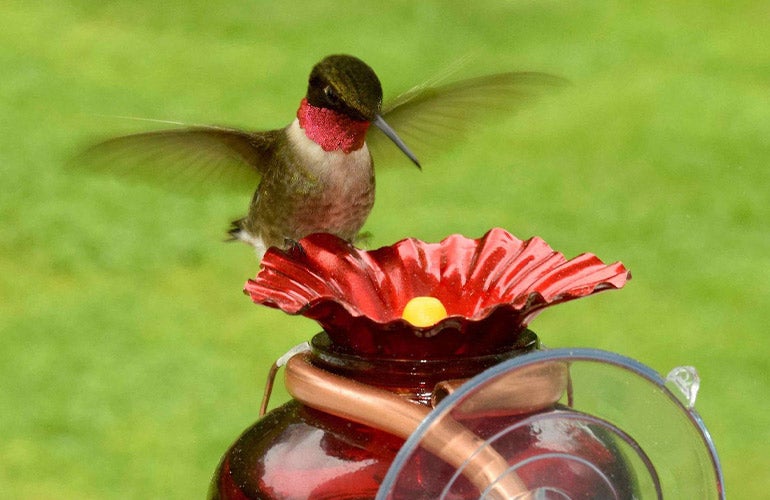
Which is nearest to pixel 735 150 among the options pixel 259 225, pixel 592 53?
pixel 592 53

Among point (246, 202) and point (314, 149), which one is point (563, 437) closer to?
point (314, 149)

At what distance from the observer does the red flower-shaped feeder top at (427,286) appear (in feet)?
4.67

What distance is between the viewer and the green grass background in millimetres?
4145

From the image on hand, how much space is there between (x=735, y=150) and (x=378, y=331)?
186 inches

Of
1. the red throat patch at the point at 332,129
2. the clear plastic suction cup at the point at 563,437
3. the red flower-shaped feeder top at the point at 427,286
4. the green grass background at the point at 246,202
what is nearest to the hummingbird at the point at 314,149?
the red throat patch at the point at 332,129

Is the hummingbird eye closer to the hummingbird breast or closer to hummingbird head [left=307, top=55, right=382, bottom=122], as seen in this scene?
hummingbird head [left=307, top=55, right=382, bottom=122]

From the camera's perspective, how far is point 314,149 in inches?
81.9

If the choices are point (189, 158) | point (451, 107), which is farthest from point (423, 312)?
point (189, 158)

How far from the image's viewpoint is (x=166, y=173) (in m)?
2.23

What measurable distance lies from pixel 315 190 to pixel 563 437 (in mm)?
827

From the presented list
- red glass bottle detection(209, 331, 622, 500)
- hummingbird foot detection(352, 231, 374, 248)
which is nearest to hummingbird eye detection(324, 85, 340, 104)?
hummingbird foot detection(352, 231, 374, 248)

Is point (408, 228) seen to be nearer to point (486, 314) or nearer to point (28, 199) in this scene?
point (28, 199)

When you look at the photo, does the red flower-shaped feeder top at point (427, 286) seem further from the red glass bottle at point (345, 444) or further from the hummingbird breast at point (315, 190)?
the hummingbird breast at point (315, 190)

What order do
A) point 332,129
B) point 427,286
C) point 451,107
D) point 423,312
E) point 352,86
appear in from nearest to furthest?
point 423,312
point 427,286
point 352,86
point 332,129
point 451,107
